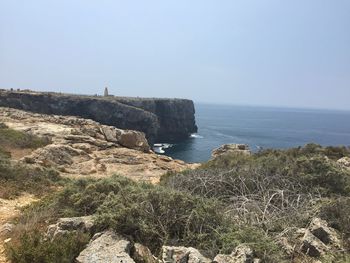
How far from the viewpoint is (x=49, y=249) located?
21.8 ft

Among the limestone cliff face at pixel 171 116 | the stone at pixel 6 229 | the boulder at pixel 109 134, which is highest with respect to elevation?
the stone at pixel 6 229

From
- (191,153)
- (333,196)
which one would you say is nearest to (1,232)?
(333,196)

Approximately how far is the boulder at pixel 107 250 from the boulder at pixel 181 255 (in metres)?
0.63

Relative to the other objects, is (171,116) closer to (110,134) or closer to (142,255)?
(110,134)

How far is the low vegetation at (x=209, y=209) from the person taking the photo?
7.09 meters

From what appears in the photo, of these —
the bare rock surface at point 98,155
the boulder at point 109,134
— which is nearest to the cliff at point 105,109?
the bare rock surface at point 98,155

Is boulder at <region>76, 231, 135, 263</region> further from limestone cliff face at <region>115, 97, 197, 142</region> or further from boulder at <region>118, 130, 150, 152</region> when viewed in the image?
limestone cliff face at <region>115, 97, 197, 142</region>

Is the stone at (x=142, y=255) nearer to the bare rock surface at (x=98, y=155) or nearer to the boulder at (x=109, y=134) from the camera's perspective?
the bare rock surface at (x=98, y=155)

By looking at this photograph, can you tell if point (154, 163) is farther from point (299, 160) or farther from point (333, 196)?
point (333, 196)

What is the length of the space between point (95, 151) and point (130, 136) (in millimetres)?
4628

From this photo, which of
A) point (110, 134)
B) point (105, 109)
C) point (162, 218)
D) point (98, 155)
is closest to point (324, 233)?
point (162, 218)

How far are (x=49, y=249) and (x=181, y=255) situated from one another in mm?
2421

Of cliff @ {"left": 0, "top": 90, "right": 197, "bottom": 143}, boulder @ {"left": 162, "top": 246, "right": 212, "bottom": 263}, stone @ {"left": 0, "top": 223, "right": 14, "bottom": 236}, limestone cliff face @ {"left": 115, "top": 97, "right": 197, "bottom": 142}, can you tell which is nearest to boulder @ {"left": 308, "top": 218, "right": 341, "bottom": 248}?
boulder @ {"left": 162, "top": 246, "right": 212, "bottom": 263}

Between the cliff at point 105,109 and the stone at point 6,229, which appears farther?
the cliff at point 105,109
